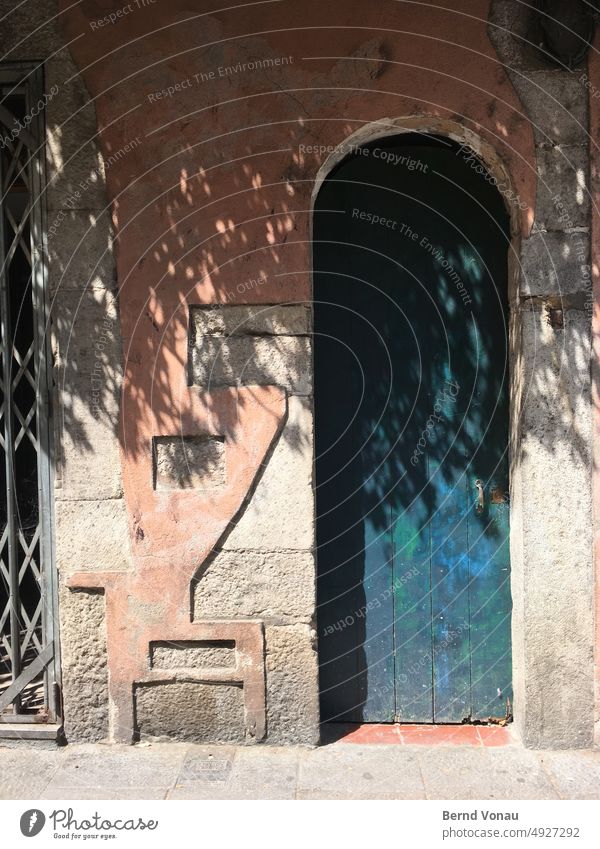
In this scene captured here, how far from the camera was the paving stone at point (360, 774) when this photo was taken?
143 inches

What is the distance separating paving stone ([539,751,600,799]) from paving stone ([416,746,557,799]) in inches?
1.8

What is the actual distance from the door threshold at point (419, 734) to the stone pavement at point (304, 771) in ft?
→ 0.08

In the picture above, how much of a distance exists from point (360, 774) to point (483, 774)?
23.1 inches

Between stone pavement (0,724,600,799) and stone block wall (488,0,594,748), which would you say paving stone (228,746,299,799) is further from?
stone block wall (488,0,594,748)

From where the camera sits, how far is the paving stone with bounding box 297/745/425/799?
11.9 feet

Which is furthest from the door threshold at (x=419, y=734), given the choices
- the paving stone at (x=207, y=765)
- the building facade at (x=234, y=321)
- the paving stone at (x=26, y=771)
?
the paving stone at (x=26, y=771)

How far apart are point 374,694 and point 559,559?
125cm

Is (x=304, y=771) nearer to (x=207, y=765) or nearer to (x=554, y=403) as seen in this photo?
(x=207, y=765)

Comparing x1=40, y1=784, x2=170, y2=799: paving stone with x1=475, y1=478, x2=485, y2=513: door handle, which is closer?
x1=40, y1=784, x2=170, y2=799: paving stone

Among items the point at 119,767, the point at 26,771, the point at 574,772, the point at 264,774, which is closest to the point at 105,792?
the point at 119,767

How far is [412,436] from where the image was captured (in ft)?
14.1

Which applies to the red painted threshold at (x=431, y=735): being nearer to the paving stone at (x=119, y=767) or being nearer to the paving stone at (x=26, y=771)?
the paving stone at (x=119, y=767)

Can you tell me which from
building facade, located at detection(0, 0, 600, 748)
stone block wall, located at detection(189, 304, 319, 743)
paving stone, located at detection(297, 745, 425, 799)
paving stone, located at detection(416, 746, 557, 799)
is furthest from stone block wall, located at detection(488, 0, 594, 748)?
stone block wall, located at detection(189, 304, 319, 743)

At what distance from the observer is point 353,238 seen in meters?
4.27
